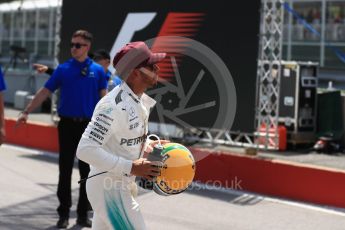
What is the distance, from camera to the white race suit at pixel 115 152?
3.53 metres

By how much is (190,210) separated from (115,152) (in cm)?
440

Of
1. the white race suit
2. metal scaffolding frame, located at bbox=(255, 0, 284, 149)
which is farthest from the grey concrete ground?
the white race suit

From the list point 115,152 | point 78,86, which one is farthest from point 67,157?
point 115,152

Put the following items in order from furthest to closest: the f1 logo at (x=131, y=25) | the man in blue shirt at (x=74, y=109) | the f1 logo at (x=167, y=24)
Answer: the f1 logo at (x=131, y=25)
the f1 logo at (x=167, y=24)
the man in blue shirt at (x=74, y=109)

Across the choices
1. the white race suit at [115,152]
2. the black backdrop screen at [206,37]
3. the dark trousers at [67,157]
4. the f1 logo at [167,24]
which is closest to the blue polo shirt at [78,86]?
the dark trousers at [67,157]

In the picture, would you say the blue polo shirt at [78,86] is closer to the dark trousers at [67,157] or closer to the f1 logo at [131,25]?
the dark trousers at [67,157]

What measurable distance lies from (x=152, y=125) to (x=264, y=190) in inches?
142

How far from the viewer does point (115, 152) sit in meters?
3.67

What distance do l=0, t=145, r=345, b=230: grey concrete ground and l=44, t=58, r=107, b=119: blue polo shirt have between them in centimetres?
131

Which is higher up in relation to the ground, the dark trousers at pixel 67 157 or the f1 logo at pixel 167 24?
the f1 logo at pixel 167 24

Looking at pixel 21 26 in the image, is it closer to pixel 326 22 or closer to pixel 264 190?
pixel 326 22

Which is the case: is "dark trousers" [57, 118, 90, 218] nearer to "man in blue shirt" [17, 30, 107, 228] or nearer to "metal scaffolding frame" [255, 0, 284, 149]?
"man in blue shirt" [17, 30, 107, 228]

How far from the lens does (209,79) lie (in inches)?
431

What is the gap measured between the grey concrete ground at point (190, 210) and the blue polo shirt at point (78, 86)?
51.7 inches
